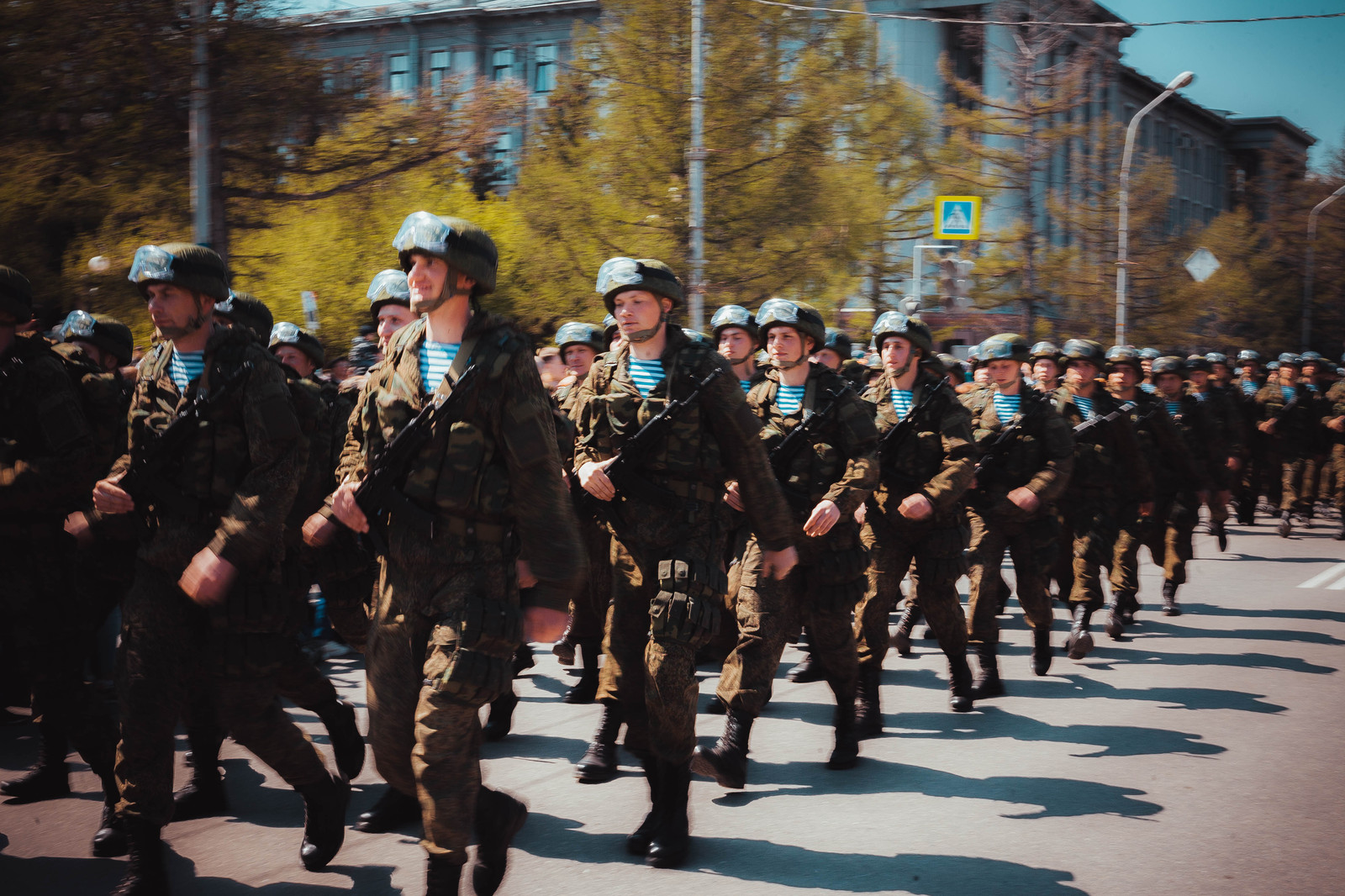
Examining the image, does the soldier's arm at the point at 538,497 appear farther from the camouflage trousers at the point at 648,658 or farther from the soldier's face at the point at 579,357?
the soldier's face at the point at 579,357

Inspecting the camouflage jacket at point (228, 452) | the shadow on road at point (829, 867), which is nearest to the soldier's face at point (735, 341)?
the shadow on road at point (829, 867)

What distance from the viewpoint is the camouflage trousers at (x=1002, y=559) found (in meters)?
7.14

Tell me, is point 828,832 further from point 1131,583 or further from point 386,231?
point 386,231

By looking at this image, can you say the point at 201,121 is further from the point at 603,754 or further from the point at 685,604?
the point at 685,604

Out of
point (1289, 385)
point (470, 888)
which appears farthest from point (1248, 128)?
point (470, 888)

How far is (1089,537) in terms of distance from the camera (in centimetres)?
855

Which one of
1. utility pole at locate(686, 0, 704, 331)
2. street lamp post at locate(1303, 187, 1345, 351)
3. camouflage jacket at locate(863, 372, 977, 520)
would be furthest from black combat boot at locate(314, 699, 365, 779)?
street lamp post at locate(1303, 187, 1345, 351)

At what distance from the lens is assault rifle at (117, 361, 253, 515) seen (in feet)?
13.1

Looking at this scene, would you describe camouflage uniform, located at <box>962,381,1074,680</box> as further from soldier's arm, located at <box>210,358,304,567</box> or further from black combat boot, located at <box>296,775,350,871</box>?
soldier's arm, located at <box>210,358,304,567</box>

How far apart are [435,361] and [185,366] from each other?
1.07 metres

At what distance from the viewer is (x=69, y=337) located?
22.0ft

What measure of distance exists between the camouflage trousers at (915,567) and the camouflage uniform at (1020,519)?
55 cm

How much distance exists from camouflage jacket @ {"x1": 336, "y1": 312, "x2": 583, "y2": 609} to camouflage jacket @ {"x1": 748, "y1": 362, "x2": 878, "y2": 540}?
7.47 feet

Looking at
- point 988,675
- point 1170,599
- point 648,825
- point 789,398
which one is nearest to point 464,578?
point 648,825
